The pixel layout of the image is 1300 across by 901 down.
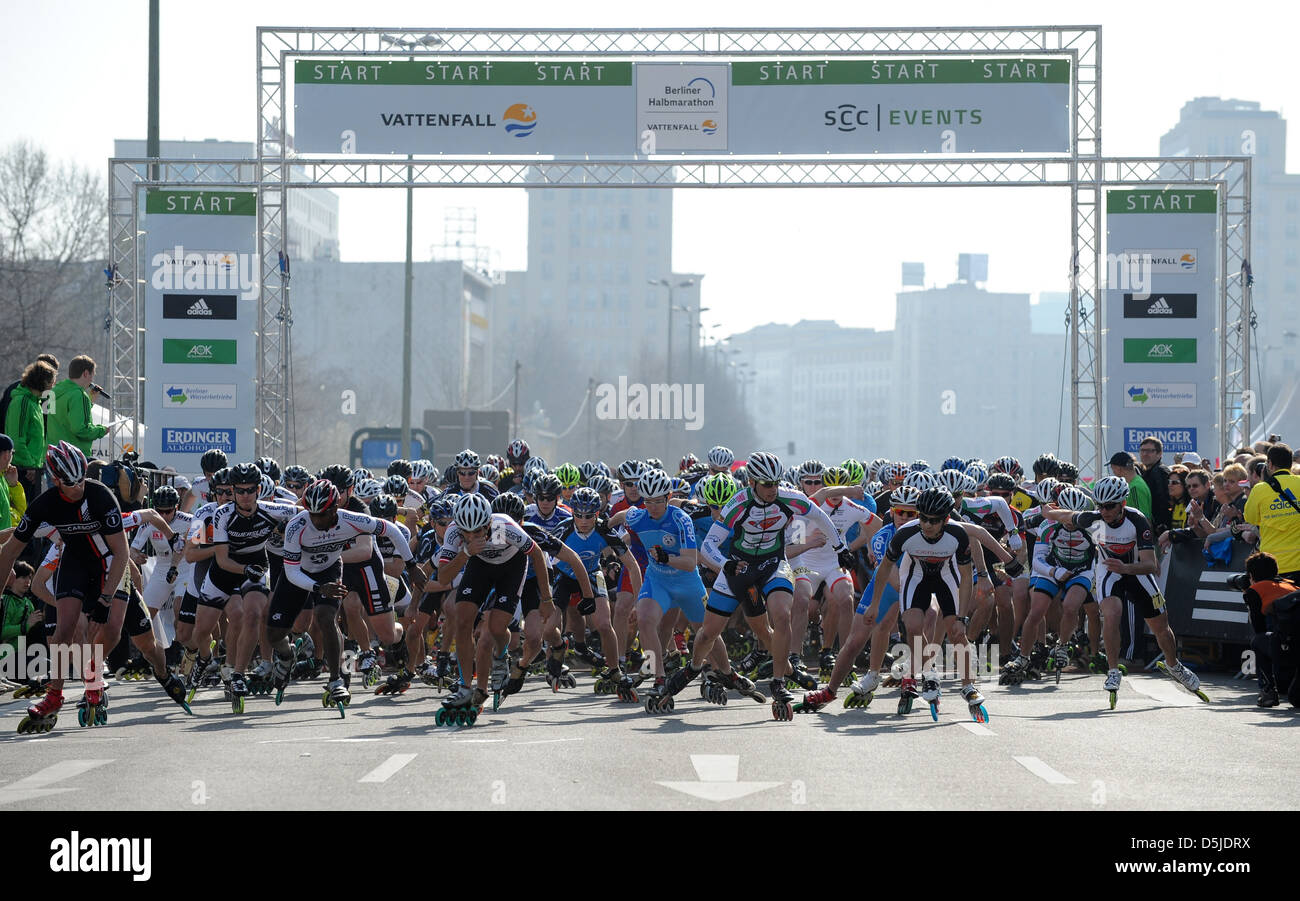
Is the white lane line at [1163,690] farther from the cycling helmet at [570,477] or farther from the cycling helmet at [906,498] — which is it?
the cycling helmet at [570,477]

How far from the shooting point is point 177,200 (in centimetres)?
2895

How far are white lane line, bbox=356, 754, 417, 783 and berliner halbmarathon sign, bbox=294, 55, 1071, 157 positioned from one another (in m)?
18.7

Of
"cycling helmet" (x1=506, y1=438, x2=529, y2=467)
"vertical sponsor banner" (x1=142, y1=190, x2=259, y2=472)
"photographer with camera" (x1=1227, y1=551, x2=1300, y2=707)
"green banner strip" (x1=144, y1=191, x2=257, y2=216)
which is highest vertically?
"green banner strip" (x1=144, y1=191, x2=257, y2=216)

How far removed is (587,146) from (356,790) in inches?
801

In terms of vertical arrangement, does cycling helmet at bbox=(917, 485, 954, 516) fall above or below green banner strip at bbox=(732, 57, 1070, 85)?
below

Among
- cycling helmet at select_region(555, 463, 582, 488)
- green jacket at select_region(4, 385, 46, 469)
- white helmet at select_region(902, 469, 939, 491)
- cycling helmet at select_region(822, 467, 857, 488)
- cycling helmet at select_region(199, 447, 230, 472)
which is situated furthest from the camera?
cycling helmet at select_region(555, 463, 582, 488)

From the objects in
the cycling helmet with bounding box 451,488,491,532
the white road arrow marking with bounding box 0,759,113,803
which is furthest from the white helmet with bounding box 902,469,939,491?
the white road arrow marking with bounding box 0,759,113,803

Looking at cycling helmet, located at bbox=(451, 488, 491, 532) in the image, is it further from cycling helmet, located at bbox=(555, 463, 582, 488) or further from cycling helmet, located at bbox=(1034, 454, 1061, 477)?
cycling helmet, located at bbox=(1034, 454, 1061, 477)

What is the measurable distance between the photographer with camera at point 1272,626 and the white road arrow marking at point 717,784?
20.5 ft

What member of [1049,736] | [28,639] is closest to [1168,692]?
[1049,736]

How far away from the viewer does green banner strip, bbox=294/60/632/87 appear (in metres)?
28.5

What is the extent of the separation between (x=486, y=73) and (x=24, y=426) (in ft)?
42.4

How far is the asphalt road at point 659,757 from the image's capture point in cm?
942
